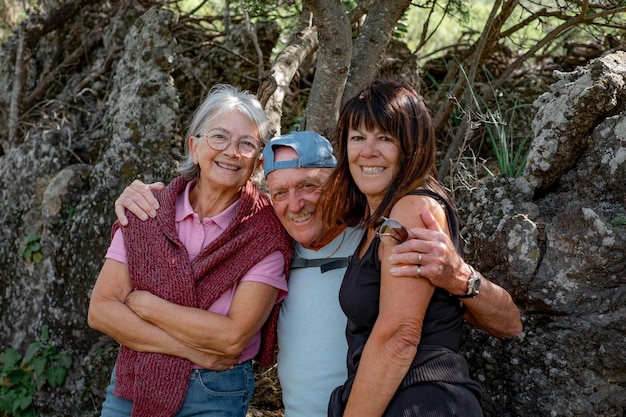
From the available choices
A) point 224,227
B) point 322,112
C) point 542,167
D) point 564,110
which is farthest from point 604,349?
point 322,112

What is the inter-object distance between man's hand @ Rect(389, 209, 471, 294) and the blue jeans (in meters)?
1.07

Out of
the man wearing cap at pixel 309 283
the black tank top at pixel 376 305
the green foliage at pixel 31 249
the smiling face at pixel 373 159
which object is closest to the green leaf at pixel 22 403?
the green foliage at pixel 31 249

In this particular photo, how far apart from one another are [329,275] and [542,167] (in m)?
1.00

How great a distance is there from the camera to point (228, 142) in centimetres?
302

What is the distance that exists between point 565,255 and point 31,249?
3.44 metres

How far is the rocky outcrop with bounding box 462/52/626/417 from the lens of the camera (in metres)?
2.65

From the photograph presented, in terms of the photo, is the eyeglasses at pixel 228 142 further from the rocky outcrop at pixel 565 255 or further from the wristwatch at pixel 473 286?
the wristwatch at pixel 473 286

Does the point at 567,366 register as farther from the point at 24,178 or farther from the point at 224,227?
the point at 24,178

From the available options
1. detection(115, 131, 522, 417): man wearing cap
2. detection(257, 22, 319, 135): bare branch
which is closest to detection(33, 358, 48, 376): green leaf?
detection(115, 131, 522, 417): man wearing cap

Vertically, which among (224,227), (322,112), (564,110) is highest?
(564,110)

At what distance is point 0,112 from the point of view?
5.80 metres

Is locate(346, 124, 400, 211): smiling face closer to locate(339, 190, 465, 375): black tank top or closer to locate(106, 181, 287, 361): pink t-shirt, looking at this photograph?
locate(339, 190, 465, 375): black tank top

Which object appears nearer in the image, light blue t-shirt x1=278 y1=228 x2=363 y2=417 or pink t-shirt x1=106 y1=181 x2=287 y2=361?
light blue t-shirt x1=278 y1=228 x2=363 y2=417

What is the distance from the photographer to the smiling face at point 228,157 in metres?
3.02
